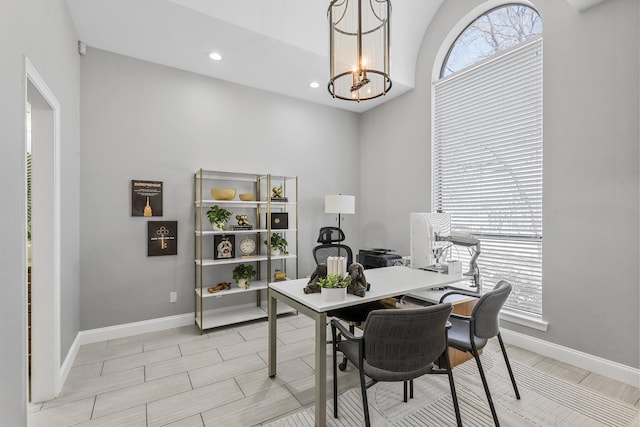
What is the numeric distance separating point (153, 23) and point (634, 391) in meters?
4.93

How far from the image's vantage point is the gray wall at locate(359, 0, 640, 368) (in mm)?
2246

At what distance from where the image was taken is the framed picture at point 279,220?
12.4 ft

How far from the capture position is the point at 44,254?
2.04m

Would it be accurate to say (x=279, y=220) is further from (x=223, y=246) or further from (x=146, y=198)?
(x=146, y=198)

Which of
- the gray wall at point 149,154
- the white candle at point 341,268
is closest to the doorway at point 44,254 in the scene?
the gray wall at point 149,154

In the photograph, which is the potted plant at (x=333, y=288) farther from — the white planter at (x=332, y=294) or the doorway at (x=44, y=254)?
the doorway at (x=44, y=254)

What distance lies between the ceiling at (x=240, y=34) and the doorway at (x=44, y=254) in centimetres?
114

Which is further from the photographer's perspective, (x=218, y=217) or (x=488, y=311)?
(x=218, y=217)

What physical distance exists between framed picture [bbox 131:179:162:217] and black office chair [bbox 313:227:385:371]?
1.94 m

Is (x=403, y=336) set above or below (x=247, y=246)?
below

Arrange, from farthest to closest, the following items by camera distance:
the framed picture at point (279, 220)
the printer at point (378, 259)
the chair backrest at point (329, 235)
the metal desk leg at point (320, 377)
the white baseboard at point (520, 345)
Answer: the chair backrest at point (329, 235) < the framed picture at point (279, 220) < the printer at point (378, 259) < the white baseboard at point (520, 345) < the metal desk leg at point (320, 377)

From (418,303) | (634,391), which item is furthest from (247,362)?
(634,391)

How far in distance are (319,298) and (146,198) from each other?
8.19 ft

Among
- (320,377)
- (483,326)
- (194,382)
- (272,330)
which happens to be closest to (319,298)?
(320,377)
